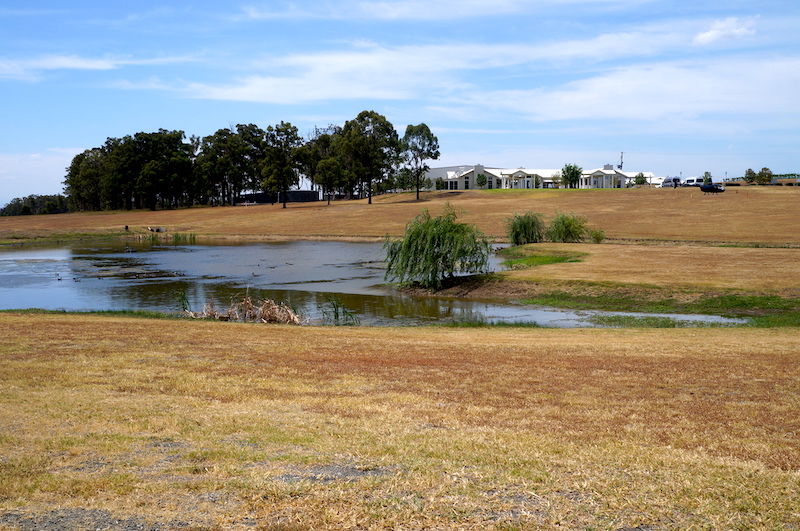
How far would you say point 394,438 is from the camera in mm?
8734

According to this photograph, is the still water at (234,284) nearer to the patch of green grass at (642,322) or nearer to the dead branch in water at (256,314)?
the patch of green grass at (642,322)

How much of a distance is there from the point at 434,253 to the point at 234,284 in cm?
1210

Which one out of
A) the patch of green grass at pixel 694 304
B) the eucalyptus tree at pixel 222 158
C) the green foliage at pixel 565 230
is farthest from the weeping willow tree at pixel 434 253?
the eucalyptus tree at pixel 222 158

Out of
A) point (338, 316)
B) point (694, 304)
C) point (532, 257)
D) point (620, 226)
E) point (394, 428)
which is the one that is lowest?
point (694, 304)

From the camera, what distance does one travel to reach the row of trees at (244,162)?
411 feet

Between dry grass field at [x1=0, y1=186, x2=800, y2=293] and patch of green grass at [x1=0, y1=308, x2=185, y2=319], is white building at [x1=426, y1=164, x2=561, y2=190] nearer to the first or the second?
dry grass field at [x1=0, y1=186, x2=800, y2=293]

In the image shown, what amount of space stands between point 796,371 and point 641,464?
26.0ft

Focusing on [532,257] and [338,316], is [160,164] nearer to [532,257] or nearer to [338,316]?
[532,257]

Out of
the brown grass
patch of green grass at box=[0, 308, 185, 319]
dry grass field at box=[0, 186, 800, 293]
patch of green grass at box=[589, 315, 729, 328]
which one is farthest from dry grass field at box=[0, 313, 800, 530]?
the brown grass

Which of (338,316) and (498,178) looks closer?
(338,316)

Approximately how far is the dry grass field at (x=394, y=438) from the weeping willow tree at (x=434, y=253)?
68.4 feet

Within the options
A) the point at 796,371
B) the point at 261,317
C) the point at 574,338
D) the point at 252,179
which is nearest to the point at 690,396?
the point at 796,371

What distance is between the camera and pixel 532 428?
31.0 ft

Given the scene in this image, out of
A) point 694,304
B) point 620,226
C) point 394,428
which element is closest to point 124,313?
point 394,428
